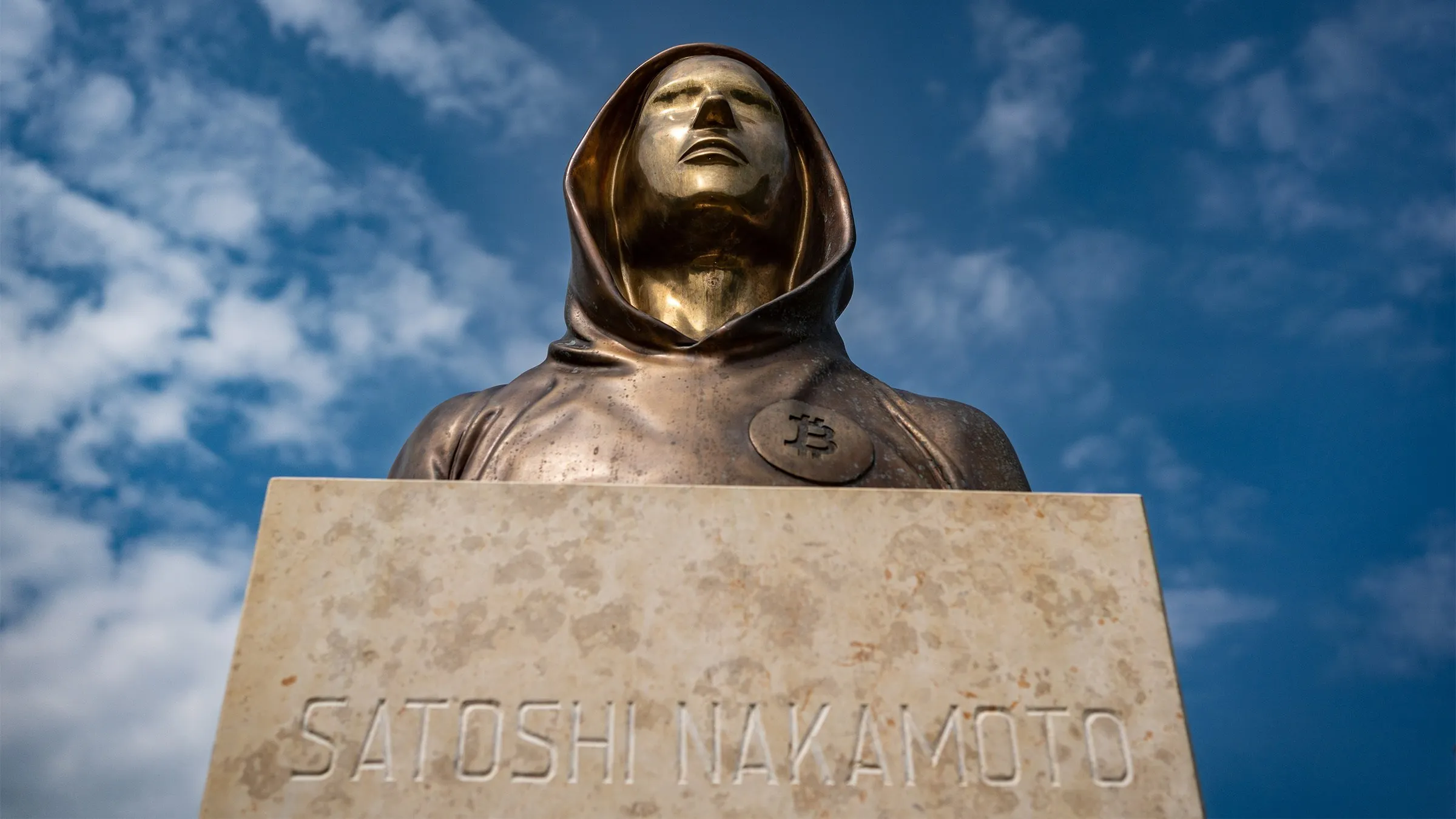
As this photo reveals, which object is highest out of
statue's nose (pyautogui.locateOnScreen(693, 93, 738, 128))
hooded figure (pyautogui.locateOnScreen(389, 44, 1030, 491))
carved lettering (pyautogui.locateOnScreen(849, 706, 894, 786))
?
statue's nose (pyautogui.locateOnScreen(693, 93, 738, 128))

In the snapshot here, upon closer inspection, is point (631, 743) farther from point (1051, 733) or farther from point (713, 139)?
point (713, 139)

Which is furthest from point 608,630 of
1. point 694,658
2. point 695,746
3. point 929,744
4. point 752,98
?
point 752,98

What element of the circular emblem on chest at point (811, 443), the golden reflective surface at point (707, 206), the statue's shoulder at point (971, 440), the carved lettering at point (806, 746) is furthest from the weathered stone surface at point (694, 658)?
the golden reflective surface at point (707, 206)

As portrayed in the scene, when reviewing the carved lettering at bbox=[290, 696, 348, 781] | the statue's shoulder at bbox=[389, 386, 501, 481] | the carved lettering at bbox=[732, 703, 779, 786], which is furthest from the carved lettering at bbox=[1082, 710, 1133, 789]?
the statue's shoulder at bbox=[389, 386, 501, 481]

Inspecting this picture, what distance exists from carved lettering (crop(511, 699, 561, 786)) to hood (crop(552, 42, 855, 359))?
2209 millimetres

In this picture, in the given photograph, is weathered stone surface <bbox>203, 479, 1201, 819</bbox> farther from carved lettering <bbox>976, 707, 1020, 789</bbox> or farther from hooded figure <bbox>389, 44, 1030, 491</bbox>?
hooded figure <bbox>389, 44, 1030, 491</bbox>

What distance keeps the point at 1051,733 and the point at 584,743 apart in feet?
3.82

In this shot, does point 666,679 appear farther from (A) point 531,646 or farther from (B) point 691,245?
(B) point 691,245

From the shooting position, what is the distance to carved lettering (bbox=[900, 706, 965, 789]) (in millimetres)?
2744

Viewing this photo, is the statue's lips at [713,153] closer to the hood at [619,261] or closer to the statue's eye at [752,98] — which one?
the statue's eye at [752,98]

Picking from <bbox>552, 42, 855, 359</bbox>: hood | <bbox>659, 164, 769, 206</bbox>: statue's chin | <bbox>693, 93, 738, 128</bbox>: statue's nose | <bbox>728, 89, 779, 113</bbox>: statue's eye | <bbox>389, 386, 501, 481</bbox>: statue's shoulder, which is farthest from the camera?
<bbox>728, 89, 779, 113</bbox>: statue's eye

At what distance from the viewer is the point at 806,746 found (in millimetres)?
2744

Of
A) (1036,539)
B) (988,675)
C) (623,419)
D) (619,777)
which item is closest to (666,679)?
(619,777)

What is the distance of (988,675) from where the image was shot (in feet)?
9.44
